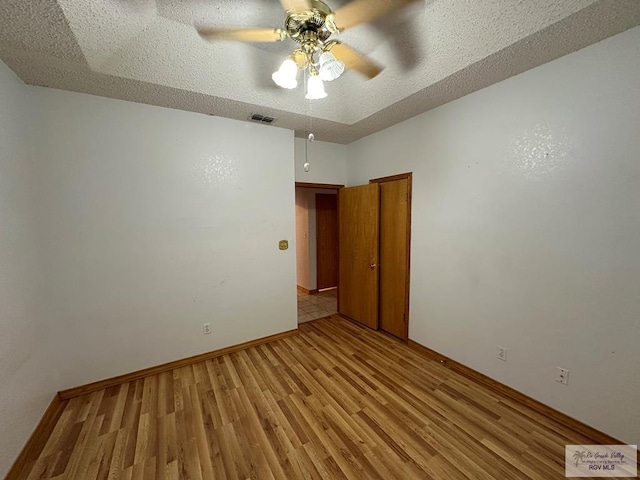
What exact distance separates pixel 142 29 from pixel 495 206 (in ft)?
9.26

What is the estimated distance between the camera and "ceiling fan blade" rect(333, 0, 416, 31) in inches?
49.6

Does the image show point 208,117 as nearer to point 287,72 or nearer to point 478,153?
point 287,72

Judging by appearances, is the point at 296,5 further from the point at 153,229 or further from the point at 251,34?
the point at 153,229

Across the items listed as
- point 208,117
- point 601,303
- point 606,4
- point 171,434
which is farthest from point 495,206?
point 171,434

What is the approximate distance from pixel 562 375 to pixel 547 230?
1.01 meters

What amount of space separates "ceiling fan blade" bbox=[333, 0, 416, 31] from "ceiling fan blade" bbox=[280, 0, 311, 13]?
0.59ft

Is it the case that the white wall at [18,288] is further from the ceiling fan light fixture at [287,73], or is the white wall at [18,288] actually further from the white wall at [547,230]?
the white wall at [547,230]

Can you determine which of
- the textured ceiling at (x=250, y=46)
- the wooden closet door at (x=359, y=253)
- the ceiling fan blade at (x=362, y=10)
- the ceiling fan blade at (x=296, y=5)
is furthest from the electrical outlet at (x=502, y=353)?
the ceiling fan blade at (x=296, y=5)

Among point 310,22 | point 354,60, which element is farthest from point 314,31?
point 354,60


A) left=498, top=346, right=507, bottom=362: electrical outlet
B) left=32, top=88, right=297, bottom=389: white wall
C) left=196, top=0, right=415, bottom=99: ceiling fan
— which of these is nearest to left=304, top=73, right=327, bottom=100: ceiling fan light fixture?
left=196, top=0, right=415, bottom=99: ceiling fan

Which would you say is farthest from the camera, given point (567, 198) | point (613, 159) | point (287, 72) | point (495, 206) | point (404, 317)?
point (404, 317)

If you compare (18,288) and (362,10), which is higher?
(362,10)

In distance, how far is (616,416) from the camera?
4.92 ft

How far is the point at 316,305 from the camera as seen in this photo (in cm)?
425
